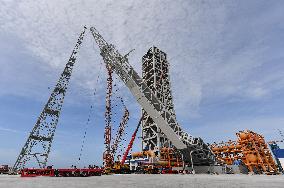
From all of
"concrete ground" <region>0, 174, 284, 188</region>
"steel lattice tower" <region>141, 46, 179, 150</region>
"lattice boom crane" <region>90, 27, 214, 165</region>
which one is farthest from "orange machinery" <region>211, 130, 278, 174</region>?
"concrete ground" <region>0, 174, 284, 188</region>

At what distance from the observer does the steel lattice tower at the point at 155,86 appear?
87750mm

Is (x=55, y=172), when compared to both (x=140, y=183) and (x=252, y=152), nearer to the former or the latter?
(x=140, y=183)

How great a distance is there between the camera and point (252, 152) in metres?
59.2

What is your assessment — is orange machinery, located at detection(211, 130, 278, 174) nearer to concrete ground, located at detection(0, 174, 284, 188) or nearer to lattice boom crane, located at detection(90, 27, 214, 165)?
lattice boom crane, located at detection(90, 27, 214, 165)

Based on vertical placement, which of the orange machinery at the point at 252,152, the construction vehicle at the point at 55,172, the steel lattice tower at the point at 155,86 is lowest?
the construction vehicle at the point at 55,172

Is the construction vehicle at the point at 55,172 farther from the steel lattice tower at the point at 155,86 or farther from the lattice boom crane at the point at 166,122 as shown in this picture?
the steel lattice tower at the point at 155,86

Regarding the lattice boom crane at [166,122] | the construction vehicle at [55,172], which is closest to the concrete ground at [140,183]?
the construction vehicle at [55,172]

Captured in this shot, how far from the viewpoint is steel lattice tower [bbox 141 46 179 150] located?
87.8 meters

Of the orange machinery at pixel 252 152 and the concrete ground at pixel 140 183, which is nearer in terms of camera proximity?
the concrete ground at pixel 140 183

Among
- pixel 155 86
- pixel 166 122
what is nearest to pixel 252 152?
pixel 166 122

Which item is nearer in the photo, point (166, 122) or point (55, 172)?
point (55, 172)

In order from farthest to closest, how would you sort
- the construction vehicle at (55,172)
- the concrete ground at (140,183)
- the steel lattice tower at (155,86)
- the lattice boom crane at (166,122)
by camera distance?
the steel lattice tower at (155,86) → the lattice boom crane at (166,122) → the construction vehicle at (55,172) → the concrete ground at (140,183)

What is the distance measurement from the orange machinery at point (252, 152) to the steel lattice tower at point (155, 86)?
27.3 metres

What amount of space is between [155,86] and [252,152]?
4746 centimetres
